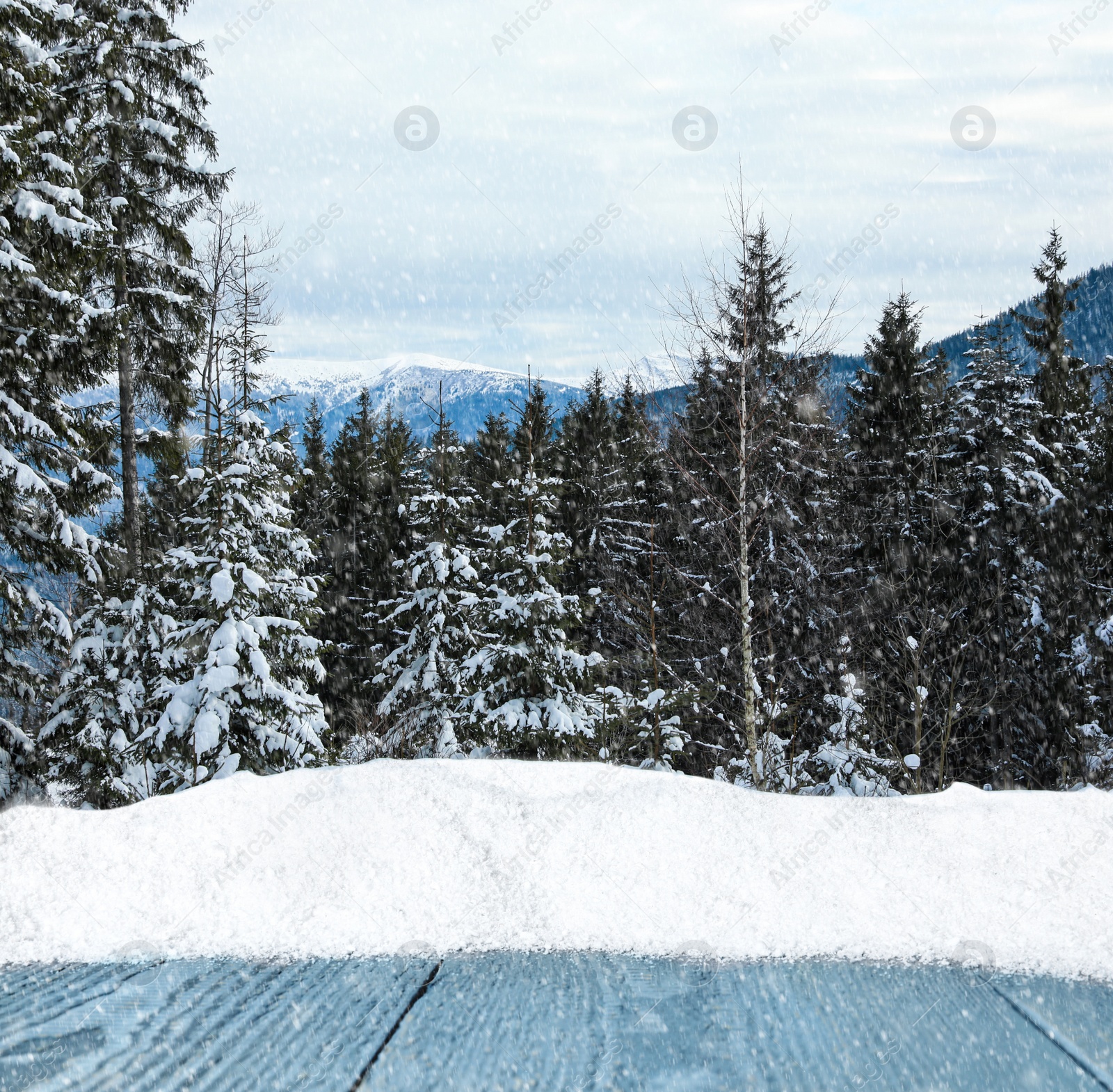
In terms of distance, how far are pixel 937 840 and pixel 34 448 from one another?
1045cm

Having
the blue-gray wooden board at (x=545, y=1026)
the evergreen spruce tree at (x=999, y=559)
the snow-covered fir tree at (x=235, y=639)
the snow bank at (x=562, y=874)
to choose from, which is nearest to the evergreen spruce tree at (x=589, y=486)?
the evergreen spruce tree at (x=999, y=559)

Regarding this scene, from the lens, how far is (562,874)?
123 inches

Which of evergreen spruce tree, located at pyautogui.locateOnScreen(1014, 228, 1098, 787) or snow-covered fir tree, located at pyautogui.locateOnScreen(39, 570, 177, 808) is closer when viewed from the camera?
snow-covered fir tree, located at pyautogui.locateOnScreen(39, 570, 177, 808)

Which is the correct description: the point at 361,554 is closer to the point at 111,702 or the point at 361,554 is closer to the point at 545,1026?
the point at 111,702

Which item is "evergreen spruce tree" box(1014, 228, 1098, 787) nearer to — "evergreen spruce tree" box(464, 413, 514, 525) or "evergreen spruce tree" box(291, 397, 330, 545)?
"evergreen spruce tree" box(464, 413, 514, 525)

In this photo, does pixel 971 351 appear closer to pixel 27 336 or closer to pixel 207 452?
pixel 207 452

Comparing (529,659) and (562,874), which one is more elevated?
(562,874)

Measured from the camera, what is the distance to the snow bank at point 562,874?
2.76 metres

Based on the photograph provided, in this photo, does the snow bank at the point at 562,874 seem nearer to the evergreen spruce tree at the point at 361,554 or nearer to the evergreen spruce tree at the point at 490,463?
the evergreen spruce tree at the point at 490,463

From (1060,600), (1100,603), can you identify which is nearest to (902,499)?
(1060,600)

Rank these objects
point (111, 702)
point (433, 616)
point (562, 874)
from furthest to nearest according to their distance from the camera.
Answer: point (433, 616), point (111, 702), point (562, 874)

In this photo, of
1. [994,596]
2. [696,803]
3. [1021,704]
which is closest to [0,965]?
[696,803]

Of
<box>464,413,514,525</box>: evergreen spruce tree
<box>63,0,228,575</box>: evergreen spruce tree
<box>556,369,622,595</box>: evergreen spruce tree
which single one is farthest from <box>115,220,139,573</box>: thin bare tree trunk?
<box>464,413,514,525</box>: evergreen spruce tree

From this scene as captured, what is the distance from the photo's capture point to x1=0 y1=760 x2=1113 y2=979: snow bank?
276cm
